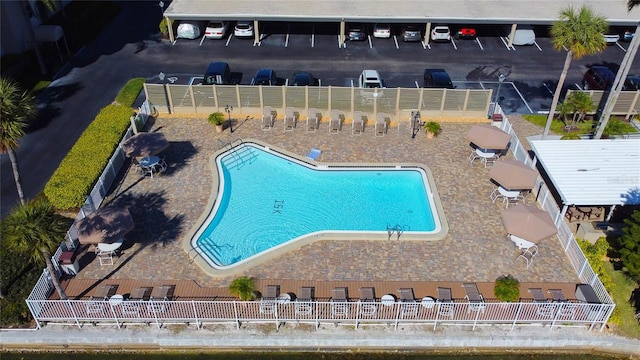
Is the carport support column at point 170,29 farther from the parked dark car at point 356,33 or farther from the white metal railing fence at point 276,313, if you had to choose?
the white metal railing fence at point 276,313

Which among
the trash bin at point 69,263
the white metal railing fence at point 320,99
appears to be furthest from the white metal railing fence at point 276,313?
the white metal railing fence at point 320,99

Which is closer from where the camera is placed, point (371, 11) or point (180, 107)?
point (180, 107)

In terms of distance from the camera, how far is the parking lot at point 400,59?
35.4 metres

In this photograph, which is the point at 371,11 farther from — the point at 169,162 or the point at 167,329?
the point at 167,329

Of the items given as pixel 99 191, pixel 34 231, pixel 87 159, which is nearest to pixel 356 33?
pixel 87 159

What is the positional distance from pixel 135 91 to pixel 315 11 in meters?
15.3

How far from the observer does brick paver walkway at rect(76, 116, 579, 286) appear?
21281 mm

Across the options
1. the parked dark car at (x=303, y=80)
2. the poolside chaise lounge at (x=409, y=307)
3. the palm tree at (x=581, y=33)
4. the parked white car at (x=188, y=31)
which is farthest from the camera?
the parked white car at (x=188, y=31)

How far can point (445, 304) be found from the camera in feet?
62.2

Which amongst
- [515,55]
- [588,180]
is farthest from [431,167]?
[515,55]

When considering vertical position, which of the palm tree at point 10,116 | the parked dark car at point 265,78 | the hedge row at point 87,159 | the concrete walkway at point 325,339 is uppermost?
the palm tree at point 10,116

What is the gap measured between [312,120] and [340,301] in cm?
1373

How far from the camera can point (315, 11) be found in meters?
39.3

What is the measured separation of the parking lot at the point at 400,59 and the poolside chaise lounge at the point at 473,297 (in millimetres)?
16344
